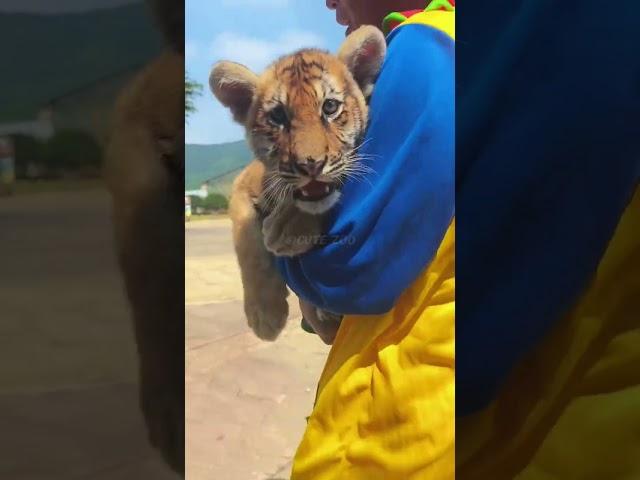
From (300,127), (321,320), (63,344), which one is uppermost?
(300,127)

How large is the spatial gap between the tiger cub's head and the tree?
4 cm

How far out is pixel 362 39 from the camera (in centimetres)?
162

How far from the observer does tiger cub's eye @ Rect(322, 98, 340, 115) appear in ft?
5.28

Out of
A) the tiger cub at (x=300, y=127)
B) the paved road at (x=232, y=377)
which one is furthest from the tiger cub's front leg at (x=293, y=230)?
the paved road at (x=232, y=377)

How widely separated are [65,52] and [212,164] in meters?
0.53

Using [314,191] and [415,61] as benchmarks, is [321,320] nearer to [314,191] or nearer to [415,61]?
[314,191]

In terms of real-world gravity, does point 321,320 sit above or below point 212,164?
below

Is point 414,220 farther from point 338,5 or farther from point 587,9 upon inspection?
point 587,9

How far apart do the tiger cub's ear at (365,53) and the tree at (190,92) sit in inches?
15.6

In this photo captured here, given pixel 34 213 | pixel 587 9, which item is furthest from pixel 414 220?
pixel 34 213

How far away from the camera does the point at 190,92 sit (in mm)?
1607

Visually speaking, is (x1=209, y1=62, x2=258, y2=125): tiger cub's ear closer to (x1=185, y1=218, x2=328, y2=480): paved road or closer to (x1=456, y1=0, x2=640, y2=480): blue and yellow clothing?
(x1=185, y1=218, x2=328, y2=480): paved road

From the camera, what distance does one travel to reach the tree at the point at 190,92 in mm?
1603

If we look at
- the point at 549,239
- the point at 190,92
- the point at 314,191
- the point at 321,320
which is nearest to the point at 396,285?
the point at 321,320
